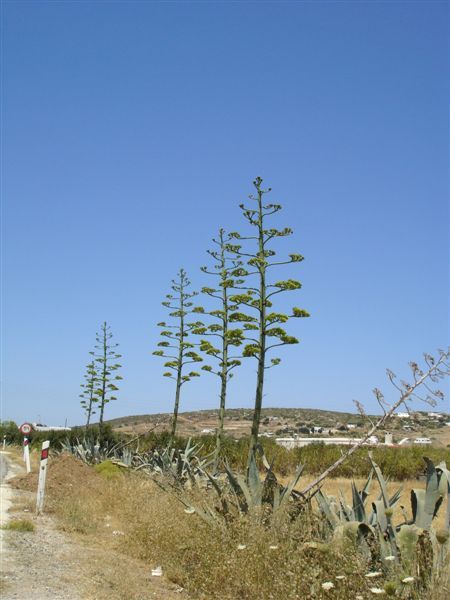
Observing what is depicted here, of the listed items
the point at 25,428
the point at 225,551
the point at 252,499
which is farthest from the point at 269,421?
the point at 225,551

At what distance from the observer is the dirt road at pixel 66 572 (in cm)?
583

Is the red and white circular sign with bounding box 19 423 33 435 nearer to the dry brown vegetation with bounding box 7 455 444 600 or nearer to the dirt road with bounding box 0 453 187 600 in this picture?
the dry brown vegetation with bounding box 7 455 444 600

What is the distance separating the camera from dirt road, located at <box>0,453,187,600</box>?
5.83 metres

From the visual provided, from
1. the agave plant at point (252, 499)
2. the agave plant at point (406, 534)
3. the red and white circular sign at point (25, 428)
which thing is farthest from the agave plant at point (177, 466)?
the agave plant at point (406, 534)

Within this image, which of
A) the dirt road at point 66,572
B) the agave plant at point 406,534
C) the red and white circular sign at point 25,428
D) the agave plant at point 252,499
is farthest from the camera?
the red and white circular sign at point 25,428

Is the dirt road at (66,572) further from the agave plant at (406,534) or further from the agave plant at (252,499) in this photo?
the agave plant at (406,534)

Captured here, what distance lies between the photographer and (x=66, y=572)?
6625 millimetres

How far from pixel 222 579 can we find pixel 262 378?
516cm

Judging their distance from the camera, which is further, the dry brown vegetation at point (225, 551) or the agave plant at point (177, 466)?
the agave plant at point (177, 466)

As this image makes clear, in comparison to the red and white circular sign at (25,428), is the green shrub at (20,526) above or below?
below

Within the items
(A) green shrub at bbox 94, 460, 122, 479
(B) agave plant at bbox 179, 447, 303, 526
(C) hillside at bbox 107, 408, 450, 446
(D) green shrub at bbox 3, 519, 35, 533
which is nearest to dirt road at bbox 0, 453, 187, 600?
(D) green shrub at bbox 3, 519, 35, 533

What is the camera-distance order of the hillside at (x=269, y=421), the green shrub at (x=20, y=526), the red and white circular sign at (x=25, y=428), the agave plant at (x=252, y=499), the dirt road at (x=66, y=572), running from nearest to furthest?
the dirt road at (x=66, y=572) < the agave plant at (x=252, y=499) < the green shrub at (x=20, y=526) < the red and white circular sign at (x=25, y=428) < the hillside at (x=269, y=421)

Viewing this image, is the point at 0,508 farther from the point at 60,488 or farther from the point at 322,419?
the point at 322,419

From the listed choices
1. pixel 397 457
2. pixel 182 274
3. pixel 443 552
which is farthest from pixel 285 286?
pixel 397 457
